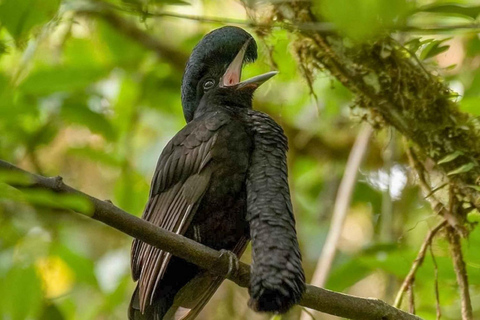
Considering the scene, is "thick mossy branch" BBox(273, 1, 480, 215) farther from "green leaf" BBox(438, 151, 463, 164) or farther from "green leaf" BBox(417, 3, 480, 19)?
"green leaf" BBox(417, 3, 480, 19)

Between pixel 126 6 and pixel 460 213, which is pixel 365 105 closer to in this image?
pixel 460 213

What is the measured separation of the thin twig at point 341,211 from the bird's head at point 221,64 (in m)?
0.83

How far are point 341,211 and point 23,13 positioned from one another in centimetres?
218

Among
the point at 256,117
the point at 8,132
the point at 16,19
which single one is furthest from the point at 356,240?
the point at 16,19

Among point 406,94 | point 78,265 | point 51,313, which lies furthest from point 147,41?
point 406,94

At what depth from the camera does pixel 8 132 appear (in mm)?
4473

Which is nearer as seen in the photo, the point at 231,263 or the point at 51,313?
the point at 231,263

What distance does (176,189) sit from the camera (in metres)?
2.90

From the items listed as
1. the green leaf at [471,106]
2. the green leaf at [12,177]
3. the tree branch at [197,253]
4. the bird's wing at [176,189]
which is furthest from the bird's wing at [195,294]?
the green leaf at [12,177]

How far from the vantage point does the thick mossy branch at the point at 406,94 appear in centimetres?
307

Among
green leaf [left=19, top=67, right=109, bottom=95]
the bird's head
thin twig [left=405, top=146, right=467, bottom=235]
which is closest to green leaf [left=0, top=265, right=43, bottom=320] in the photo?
the bird's head

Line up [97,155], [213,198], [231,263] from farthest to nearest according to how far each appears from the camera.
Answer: [97,155], [213,198], [231,263]

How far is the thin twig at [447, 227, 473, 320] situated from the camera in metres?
2.91

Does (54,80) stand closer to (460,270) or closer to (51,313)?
(51,313)
